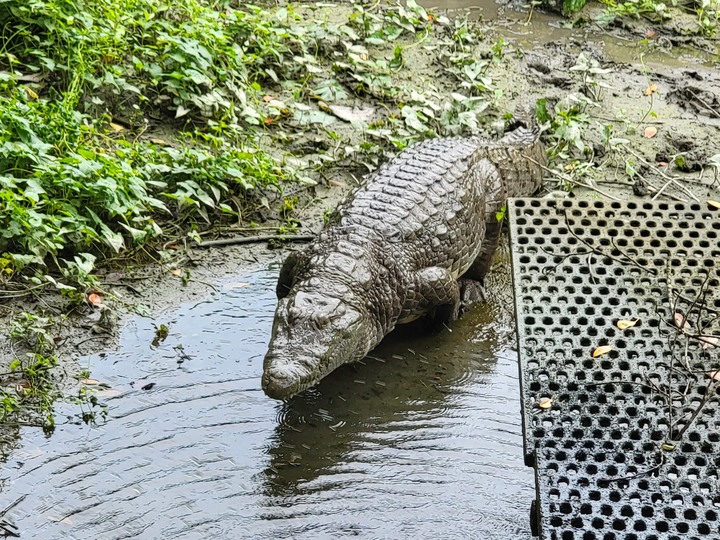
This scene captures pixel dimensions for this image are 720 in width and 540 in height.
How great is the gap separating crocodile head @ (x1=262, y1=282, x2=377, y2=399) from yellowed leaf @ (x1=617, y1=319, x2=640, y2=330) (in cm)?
138

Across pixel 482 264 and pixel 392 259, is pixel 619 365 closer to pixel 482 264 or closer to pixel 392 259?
pixel 392 259

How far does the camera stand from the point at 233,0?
838cm

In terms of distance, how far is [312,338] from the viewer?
4586mm

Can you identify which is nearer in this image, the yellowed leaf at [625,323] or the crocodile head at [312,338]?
the yellowed leaf at [625,323]

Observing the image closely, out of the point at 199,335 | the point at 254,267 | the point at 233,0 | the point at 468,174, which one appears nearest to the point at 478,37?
the point at 233,0

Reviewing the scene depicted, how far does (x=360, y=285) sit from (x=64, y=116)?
7.11ft

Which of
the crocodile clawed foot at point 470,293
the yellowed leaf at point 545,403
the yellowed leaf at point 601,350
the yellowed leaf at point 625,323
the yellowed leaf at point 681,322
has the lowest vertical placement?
the crocodile clawed foot at point 470,293

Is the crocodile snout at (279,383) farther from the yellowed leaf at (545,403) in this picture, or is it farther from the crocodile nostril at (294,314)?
the yellowed leaf at (545,403)

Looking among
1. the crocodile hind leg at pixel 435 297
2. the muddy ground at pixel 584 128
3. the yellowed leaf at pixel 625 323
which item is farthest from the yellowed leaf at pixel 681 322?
the crocodile hind leg at pixel 435 297

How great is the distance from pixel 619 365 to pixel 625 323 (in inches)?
10.2

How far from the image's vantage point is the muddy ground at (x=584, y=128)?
523cm

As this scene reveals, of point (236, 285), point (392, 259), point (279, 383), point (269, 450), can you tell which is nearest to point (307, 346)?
point (279, 383)

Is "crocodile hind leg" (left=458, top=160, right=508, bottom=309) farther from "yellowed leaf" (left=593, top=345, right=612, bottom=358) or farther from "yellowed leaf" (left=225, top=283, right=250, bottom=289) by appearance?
"yellowed leaf" (left=593, top=345, right=612, bottom=358)

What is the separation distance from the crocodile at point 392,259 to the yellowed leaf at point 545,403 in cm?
126
